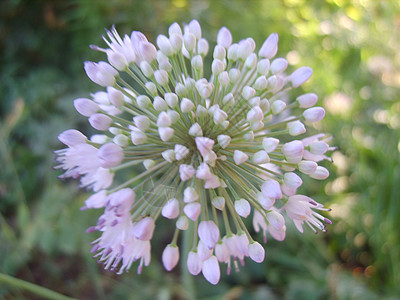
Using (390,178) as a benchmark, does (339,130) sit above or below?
above

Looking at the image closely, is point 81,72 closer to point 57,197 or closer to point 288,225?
point 57,197

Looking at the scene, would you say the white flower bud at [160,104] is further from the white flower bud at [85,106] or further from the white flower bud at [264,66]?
the white flower bud at [264,66]

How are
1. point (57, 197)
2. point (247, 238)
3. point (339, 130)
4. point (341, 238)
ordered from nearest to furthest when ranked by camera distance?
point (247, 238) → point (57, 197) → point (341, 238) → point (339, 130)

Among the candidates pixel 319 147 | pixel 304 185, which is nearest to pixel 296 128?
pixel 319 147

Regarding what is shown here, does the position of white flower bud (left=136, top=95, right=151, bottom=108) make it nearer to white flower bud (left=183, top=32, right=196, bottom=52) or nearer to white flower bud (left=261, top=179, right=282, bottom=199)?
white flower bud (left=183, top=32, right=196, bottom=52)

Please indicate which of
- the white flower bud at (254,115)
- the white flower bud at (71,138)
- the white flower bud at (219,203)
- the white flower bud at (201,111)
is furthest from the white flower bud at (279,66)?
the white flower bud at (71,138)

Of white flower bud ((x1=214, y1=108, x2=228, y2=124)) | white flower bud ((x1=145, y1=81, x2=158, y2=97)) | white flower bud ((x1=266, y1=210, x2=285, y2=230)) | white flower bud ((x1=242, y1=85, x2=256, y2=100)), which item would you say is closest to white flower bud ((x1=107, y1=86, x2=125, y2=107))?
white flower bud ((x1=145, y1=81, x2=158, y2=97))

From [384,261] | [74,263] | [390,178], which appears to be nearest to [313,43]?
[390,178]
